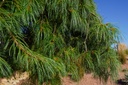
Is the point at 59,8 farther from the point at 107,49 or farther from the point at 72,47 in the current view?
Answer: the point at 107,49

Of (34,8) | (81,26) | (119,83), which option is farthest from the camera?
(119,83)

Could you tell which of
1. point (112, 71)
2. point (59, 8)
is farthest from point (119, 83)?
point (59, 8)

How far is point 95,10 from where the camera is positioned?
5.93 feet

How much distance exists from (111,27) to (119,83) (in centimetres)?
433

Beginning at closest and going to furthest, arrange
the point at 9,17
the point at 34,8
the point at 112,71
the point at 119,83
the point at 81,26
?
the point at 9,17
the point at 34,8
the point at 81,26
the point at 112,71
the point at 119,83

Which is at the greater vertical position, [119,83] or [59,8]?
[59,8]

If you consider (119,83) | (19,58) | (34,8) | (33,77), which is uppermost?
(34,8)

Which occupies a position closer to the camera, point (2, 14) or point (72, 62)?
point (2, 14)

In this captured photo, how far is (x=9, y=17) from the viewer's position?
4.38ft

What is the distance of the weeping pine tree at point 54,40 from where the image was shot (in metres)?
1.38

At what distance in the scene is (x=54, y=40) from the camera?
1.57 m

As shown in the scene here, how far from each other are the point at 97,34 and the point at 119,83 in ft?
14.4

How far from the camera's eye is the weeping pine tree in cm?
138

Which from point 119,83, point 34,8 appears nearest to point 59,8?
point 34,8
